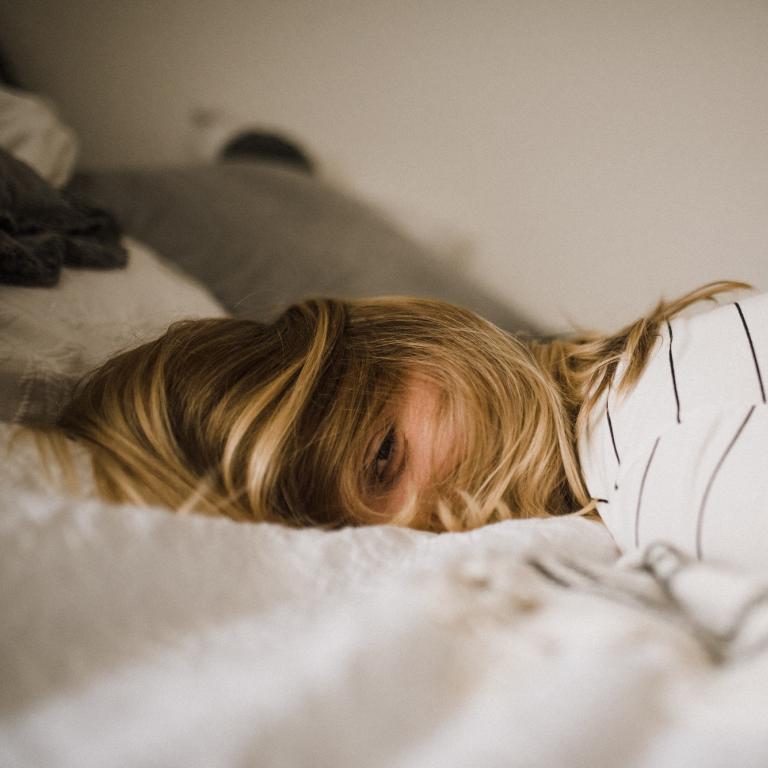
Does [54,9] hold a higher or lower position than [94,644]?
higher

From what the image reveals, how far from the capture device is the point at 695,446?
0.39 metres

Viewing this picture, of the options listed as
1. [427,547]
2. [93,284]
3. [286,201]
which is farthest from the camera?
[286,201]

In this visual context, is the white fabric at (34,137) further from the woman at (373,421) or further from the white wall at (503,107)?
the white wall at (503,107)

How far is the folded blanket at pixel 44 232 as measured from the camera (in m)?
0.58

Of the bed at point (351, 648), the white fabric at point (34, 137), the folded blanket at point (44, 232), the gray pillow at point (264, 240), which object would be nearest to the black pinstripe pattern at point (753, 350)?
the bed at point (351, 648)

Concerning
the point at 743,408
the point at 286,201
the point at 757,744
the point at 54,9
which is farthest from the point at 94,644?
the point at 54,9

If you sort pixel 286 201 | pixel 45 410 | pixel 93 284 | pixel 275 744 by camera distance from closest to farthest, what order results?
1. pixel 275 744
2. pixel 45 410
3. pixel 93 284
4. pixel 286 201

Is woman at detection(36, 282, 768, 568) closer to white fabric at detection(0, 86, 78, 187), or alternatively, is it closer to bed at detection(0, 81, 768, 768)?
bed at detection(0, 81, 768, 768)

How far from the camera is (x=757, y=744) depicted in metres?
0.22

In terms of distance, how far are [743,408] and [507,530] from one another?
20 centimetres

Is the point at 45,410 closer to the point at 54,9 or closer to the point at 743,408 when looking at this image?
the point at 743,408

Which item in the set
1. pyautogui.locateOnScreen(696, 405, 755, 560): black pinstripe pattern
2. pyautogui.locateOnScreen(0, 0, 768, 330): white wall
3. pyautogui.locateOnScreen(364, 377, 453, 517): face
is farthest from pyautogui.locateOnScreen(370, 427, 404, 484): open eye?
pyautogui.locateOnScreen(0, 0, 768, 330): white wall

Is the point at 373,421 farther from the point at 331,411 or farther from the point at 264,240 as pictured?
the point at 264,240

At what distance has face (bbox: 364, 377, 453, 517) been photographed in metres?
0.49
